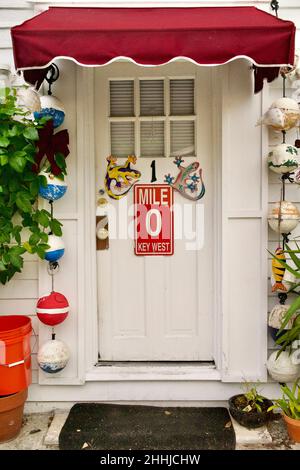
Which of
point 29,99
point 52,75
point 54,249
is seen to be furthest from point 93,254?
point 52,75

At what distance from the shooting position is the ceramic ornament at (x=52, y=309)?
10.4 ft

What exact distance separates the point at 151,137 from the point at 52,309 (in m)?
1.52

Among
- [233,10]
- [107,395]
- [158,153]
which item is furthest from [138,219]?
[233,10]

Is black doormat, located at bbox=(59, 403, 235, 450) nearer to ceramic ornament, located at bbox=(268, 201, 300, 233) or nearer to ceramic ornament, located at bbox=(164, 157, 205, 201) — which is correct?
ceramic ornament, located at bbox=(268, 201, 300, 233)

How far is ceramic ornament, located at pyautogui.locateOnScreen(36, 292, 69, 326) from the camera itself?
125 inches

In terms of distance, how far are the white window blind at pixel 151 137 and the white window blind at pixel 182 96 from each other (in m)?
0.16

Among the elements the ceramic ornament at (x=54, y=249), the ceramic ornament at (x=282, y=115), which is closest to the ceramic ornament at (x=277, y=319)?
→ the ceramic ornament at (x=282, y=115)

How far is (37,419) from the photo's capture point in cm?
332

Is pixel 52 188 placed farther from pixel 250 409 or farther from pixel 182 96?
pixel 250 409

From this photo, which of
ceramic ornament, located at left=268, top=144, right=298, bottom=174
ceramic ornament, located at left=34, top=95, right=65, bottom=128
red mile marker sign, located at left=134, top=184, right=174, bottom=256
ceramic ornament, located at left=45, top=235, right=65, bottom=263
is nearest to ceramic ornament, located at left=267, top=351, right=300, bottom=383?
red mile marker sign, located at left=134, top=184, right=174, bottom=256

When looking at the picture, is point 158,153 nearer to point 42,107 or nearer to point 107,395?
point 42,107

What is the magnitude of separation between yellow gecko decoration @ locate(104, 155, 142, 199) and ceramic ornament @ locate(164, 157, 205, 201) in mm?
278

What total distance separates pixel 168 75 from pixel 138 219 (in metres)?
1.15

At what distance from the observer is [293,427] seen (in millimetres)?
2961
